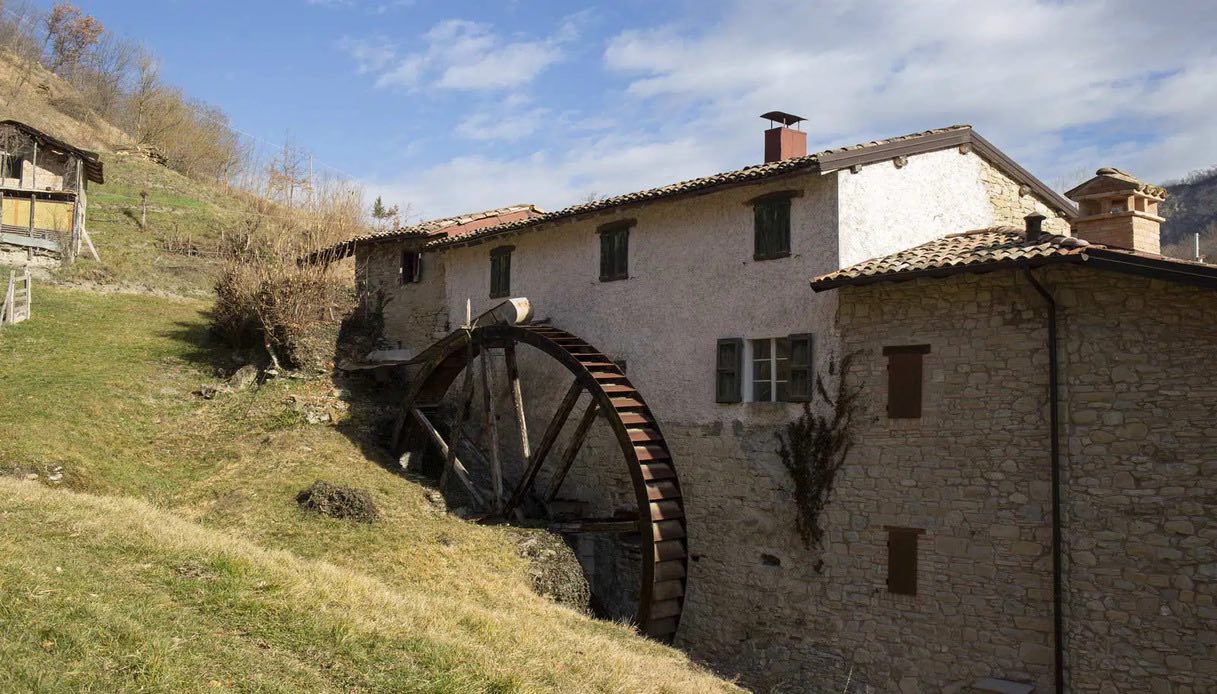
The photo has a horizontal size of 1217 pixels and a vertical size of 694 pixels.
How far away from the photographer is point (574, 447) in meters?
13.8

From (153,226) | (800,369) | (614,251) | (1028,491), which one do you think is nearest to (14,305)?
(614,251)

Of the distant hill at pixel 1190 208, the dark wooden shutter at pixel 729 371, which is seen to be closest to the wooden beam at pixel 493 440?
the dark wooden shutter at pixel 729 371

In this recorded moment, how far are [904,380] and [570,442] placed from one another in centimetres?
591

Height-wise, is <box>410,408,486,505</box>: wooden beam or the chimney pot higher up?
the chimney pot

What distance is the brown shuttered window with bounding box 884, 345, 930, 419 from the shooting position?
34.2 feet

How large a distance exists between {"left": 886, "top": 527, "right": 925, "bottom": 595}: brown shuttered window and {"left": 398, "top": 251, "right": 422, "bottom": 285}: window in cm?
1159

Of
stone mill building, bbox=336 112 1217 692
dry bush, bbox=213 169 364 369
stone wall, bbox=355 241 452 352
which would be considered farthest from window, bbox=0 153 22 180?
stone mill building, bbox=336 112 1217 692

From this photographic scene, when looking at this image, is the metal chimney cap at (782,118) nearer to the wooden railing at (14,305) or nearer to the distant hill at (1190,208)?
the wooden railing at (14,305)

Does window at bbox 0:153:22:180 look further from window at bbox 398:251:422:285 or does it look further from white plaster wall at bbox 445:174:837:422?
white plaster wall at bbox 445:174:837:422

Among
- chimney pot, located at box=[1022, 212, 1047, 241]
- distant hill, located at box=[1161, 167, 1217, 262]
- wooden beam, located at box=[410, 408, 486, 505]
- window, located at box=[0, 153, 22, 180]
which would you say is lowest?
wooden beam, located at box=[410, 408, 486, 505]

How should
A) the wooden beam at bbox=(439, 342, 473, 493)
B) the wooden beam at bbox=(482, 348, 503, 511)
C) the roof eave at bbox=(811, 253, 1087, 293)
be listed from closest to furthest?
the roof eave at bbox=(811, 253, 1087, 293), the wooden beam at bbox=(482, 348, 503, 511), the wooden beam at bbox=(439, 342, 473, 493)

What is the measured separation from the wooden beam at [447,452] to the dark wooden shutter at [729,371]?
4716mm

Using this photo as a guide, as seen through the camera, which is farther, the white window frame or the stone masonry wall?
the white window frame

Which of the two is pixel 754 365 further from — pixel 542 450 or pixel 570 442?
pixel 570 442
